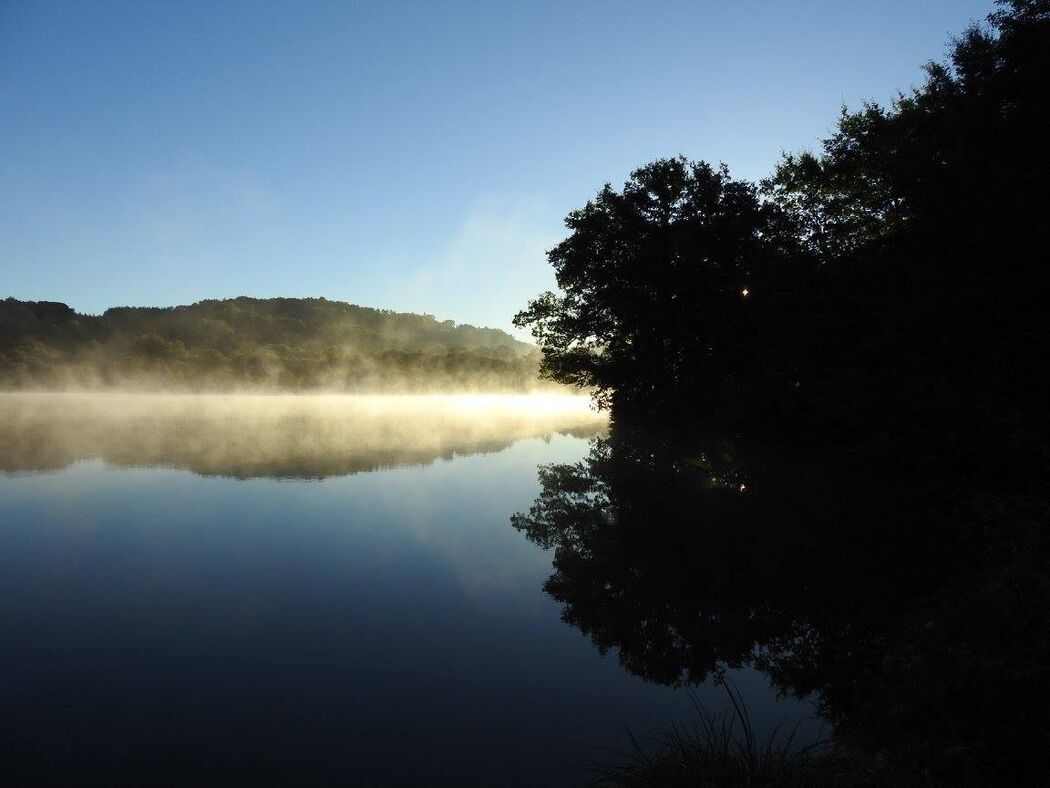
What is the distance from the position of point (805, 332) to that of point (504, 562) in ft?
46.0

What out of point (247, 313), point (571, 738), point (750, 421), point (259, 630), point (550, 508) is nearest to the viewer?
point (571, 738)

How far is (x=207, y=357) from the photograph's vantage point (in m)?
135

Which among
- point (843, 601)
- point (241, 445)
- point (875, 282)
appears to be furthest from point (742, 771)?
point (241, 445)

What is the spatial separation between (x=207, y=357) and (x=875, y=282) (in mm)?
146455

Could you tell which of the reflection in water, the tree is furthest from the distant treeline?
the tree

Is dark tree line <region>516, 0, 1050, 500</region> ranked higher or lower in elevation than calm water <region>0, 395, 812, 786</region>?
higher

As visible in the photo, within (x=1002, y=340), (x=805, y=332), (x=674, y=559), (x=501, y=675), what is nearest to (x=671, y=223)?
(x=805, y=332)

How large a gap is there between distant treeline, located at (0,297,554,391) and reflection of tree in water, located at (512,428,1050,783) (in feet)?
439

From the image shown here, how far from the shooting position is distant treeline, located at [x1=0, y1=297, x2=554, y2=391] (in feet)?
381

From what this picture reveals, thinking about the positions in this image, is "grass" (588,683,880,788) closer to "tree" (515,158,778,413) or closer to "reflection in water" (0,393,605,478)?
"reflection in water" (0,393,605,478)

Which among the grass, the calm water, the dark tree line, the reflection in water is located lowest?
the calm water

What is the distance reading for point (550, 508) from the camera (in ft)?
49.0

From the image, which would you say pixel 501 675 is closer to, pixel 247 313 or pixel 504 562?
pixel 504 562

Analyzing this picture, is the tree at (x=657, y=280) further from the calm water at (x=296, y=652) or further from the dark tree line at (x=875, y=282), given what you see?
the calm water at (x=296, y=652)
